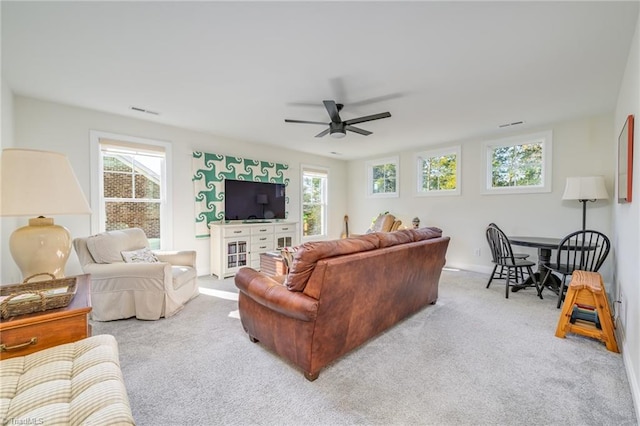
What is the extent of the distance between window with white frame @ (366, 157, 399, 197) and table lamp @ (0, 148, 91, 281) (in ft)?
18.2

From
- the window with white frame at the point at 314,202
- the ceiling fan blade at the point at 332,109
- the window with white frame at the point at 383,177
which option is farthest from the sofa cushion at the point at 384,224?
the ceiling fan blade at the point at 332,109

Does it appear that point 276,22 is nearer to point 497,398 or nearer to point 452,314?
point 497,398

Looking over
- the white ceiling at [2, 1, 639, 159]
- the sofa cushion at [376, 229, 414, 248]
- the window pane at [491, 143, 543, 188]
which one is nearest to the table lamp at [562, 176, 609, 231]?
the window pane at [491, 143, 543, 188]

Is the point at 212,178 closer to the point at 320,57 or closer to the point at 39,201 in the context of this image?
the point at 320,57

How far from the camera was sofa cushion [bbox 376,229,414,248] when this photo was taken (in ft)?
7.67

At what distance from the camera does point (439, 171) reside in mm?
5496

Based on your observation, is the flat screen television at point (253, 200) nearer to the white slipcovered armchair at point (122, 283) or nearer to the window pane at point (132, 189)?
the window pane at point (132, 189)

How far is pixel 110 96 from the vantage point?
310cm

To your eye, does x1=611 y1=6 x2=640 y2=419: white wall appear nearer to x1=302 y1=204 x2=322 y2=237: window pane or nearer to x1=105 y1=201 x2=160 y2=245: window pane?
x1=302 y1=204 x2=322 y2=237: window pane

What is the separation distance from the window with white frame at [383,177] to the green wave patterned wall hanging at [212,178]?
2905mm

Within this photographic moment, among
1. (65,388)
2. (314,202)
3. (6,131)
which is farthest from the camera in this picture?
(314,202)

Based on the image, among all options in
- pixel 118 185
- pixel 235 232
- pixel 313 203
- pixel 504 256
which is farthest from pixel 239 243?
pixel 504 256

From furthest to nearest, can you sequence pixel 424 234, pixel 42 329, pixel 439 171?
pixel 439 171
pixel 424 234
pixel 42 329

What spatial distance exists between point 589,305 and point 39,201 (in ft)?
13.4
